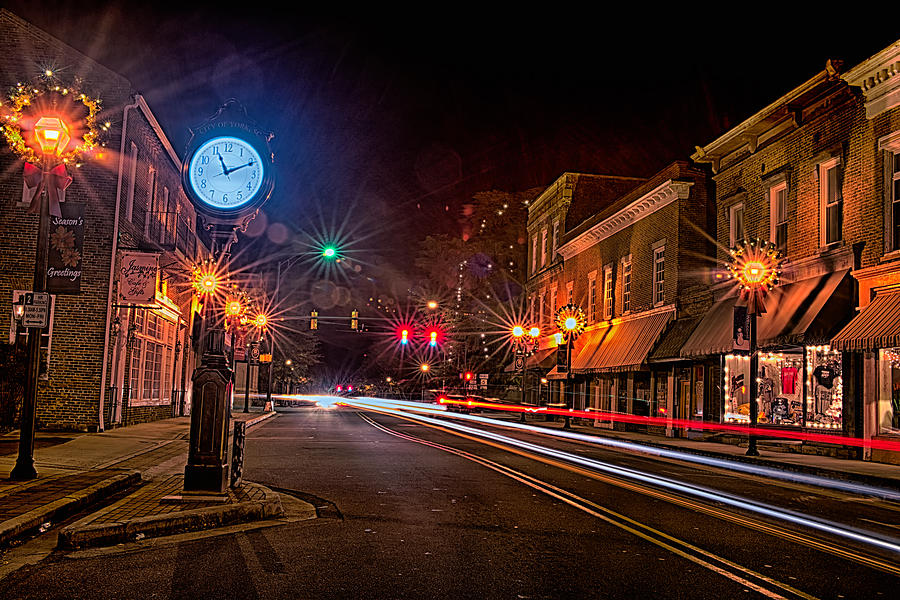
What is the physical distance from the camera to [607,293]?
133ft

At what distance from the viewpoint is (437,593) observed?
649 centimetres

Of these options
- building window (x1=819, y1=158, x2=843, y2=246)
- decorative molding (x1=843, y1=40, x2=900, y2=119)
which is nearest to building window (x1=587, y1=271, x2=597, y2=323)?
building window (x1=819, y1=158, x2=843, y2=246)

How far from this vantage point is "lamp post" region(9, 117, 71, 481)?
12.0 meters

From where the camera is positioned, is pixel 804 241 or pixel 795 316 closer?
pixel 795 316

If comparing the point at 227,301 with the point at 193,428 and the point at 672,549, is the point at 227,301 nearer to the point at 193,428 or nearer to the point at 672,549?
the point at 193,428

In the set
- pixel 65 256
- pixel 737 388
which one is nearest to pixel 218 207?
pixel 65 256

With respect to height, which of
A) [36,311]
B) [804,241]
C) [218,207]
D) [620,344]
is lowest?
[36,311]

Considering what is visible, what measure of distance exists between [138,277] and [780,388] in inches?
747

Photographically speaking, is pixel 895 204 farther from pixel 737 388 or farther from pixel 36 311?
pixel 36 311

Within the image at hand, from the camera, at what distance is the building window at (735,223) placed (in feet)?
95.2

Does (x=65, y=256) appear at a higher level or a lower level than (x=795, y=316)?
higher

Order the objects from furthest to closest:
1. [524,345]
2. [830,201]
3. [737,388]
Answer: [524,345]
[737,388]
[830,201]

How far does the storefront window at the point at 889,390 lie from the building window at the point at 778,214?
223 inches

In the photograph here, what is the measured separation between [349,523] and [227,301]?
12.2ft
